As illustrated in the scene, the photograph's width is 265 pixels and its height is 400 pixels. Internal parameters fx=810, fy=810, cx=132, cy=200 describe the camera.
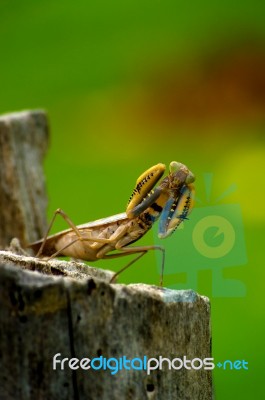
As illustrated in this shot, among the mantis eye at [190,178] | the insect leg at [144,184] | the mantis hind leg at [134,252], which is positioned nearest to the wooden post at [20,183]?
the mantis hind leg at [134,252]

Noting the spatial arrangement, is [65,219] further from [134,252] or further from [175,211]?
[175,211]

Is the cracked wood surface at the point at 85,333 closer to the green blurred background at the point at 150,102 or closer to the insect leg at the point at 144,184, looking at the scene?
the insect leg at the point at 144,184

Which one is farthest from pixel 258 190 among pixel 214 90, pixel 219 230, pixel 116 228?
pixel 219 230

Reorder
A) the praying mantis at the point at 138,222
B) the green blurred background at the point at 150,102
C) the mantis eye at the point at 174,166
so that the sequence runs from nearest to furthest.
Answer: the praying mantis at the point at 138,222
the mantis eye at the point at 174,166
the green blurred background at the point at 150,102

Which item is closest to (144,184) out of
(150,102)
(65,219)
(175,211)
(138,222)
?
(175,211)

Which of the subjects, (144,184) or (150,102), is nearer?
(144,184)

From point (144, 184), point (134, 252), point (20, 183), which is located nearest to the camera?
point (144, 184)

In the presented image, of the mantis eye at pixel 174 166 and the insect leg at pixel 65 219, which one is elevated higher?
the mantis eye at pixel 174 166
